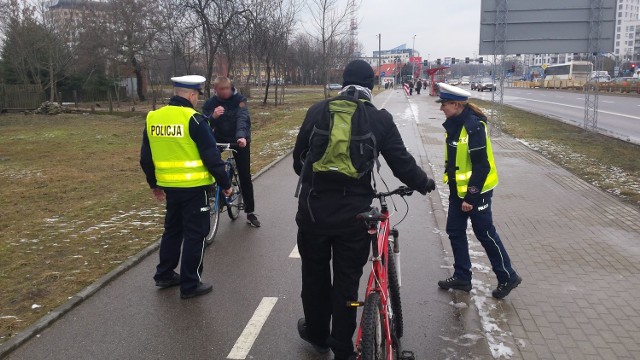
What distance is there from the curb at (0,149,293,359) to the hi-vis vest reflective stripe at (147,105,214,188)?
3.88ft

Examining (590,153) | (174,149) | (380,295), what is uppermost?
(174,149)

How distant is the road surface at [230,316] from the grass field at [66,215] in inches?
15.1

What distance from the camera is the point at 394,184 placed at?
1022cm

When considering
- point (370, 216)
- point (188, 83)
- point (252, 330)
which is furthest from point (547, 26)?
point (370, 216)

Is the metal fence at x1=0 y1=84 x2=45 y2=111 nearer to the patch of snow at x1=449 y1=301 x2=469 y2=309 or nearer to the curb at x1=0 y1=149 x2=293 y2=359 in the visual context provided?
the curb at x1=0 y1=149 x2=293 y2=359

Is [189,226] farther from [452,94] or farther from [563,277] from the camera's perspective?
[563,277]

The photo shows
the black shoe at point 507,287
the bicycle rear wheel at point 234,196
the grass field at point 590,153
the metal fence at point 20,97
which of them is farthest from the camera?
the metal fence at point 20,97

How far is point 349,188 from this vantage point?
10.8 ft

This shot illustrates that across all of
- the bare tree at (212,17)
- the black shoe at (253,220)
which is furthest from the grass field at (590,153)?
the bare tree at (212,17)

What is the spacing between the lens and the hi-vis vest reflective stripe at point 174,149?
4660 millimetres

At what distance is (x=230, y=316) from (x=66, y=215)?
4637mm

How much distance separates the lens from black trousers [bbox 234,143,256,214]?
23.4 feet

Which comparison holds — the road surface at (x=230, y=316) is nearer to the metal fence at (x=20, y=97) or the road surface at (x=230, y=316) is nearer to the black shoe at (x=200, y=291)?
the black shoe at (x=200, y=291)

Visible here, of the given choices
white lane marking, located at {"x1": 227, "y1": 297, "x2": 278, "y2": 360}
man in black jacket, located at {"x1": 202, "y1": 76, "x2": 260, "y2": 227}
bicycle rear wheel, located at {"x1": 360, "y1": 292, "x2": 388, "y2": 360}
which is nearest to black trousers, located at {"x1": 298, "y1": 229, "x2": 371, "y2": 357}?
bicycle rear wheel, located at {"x1": 360, "y1": 292, "x2": 388, "y2": 360}
